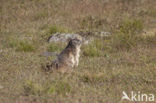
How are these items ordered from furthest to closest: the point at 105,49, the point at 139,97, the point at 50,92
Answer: the point at 105,49 < the point at 139,97 < the point at 50,92

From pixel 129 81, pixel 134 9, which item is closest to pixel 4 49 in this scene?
pixel 129 81

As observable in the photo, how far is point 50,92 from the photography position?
683cm

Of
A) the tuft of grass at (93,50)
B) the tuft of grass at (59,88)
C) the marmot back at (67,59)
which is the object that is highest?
the marmot back at (67,59)

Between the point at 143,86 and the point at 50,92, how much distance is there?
2.24 metres

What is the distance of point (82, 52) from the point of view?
11633mm

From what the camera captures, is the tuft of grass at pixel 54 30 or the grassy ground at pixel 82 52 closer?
the grassy ground at pixel 82 52

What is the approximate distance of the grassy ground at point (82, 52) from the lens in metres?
7.17

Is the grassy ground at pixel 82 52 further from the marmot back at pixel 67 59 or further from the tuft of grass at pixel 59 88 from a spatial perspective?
the marmot back at pixel 67 59

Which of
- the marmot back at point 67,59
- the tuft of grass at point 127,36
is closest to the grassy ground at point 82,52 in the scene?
the tuft of grass at point 127,36

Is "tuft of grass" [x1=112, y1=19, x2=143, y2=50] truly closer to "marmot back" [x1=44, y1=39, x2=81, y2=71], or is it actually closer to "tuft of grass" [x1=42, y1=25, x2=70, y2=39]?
"tuft of grass" [x1=42, y1=25, x2=70, y2=39]

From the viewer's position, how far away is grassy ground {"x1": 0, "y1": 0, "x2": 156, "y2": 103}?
7171 mm

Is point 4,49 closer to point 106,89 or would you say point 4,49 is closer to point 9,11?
point 106,89

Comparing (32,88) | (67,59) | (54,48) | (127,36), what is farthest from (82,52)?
(32,88)

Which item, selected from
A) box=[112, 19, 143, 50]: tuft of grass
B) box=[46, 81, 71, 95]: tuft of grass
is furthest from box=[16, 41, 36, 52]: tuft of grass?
box=[46, 81, 71, 95]: tuft of grass
